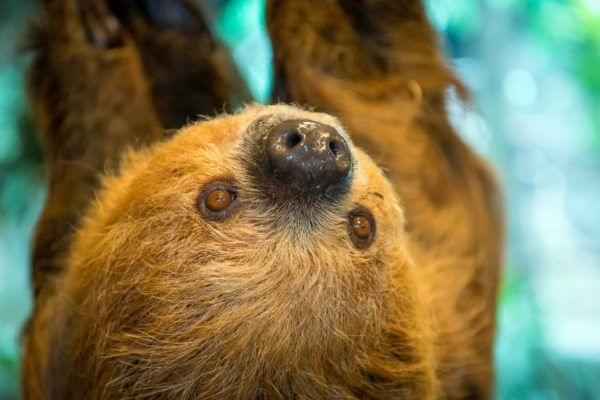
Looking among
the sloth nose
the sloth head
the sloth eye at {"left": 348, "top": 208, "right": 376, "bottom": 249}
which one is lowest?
the sloth head

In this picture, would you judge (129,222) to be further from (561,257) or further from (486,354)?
(561,257)

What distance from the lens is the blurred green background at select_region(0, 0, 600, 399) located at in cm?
366

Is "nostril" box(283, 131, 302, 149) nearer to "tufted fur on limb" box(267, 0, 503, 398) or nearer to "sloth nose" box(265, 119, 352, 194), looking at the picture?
"sloth nose" box(265, 119, 352, 194)

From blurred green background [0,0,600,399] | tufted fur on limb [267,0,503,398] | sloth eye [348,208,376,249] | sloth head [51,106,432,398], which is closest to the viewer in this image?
sloth head [51,106,432,398]

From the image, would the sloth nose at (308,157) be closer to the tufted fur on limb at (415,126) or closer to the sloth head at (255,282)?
the sloth head at (255,282)

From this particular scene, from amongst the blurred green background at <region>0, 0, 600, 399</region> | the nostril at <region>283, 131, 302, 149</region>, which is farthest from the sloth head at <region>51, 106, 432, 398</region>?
the blurred green background at <region>0, 0, 600, 399</region>

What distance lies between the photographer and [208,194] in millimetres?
1695

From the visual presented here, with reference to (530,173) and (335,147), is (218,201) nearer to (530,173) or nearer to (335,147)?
(335,147)

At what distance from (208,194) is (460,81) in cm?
137

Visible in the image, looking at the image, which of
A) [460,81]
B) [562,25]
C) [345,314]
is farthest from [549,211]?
[345,314]

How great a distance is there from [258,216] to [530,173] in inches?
116

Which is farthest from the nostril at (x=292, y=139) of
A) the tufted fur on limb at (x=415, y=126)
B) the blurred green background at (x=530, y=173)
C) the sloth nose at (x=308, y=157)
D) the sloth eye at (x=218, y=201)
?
the blurred green background at (x=530, y=173)

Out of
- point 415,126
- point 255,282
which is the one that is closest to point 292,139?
point 255,282

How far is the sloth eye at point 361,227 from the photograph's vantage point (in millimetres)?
1717
